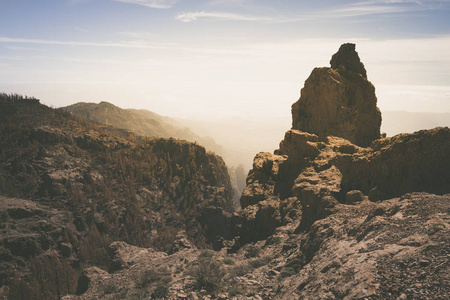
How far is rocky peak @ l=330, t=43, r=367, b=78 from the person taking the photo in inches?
1035

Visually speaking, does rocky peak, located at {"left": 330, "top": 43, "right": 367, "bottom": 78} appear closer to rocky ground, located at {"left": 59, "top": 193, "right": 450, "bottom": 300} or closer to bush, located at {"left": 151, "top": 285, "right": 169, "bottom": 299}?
rocky ground, located at {"left": 59, "top": 193, "right": 450, "bottom": 300}

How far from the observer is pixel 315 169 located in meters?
19.1

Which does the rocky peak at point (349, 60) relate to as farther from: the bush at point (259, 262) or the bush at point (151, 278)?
the bush at point (151, 278)

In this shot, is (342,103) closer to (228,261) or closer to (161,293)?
(228,261)

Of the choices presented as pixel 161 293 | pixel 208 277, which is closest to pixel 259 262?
pixel 208 277

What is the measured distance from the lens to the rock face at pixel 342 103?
24297 millimetres

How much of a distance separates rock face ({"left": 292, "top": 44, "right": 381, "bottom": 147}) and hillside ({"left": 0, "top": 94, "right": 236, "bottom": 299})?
41.3 meters

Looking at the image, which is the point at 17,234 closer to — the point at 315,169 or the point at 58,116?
the point at 58,116

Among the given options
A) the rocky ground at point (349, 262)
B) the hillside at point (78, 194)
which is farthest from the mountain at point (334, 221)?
the hillside at point (78, 194)

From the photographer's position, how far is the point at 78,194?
2490 inches

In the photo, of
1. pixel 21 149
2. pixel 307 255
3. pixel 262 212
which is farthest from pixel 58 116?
pixel 307 255

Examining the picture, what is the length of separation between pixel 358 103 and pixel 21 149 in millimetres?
72577

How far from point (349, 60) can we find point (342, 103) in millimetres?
4978

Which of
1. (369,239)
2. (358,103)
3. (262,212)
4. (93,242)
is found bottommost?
(93,242)
